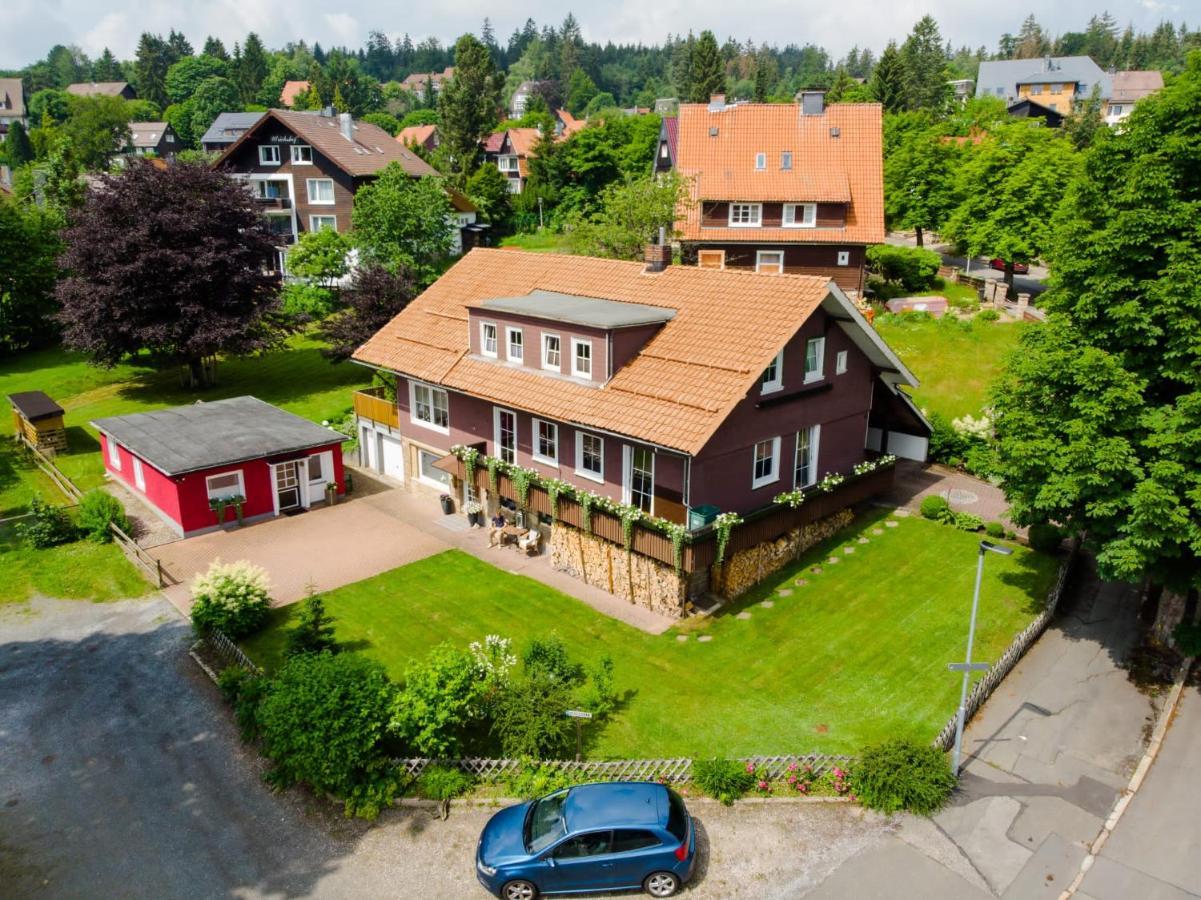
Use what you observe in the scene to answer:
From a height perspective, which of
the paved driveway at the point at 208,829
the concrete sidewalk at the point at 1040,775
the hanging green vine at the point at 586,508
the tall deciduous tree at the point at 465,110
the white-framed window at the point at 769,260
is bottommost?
the paved driveway at the point at 208,829

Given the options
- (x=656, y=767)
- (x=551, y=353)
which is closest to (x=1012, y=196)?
(x=551, y=353)

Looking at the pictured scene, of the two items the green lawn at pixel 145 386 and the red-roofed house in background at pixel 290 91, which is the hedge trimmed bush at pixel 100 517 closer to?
the green lawn at pixel 145 386

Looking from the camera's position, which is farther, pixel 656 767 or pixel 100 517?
pixel 100 517

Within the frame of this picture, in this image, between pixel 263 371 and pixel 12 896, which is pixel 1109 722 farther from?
pixel 263 371

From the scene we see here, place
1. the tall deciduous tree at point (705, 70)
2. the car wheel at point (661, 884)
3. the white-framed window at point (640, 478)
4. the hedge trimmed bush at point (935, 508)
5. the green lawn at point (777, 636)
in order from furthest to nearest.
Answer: the tall deciduous tree at point (705, 70) < the hedge trimmed bush at point (935, 508) < the white-framed window at point (640, 478) < the green lawn at point (777, 636) < the car wheel at point (661, 884)

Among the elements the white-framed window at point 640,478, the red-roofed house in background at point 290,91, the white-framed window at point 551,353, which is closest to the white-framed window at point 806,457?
the white-framed window at point 640,478

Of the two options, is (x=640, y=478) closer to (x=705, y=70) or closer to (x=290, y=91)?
(x=705, y=70)
